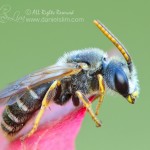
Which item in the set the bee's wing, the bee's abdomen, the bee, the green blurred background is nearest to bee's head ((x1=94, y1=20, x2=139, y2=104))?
the bee

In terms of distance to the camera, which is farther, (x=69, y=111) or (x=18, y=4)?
(x=18, y=4)

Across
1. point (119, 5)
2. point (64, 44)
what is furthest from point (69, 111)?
point (119, 5)

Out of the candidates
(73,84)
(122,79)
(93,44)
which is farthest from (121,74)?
(93,44)

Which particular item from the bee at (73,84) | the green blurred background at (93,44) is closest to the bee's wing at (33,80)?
the bee at (73,84)

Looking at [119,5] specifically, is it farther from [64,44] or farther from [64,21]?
[64,44]

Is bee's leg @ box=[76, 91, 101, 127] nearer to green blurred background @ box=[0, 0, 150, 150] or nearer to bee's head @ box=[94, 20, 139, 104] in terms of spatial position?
bee's head @ box=[94, 20, 139, 104]

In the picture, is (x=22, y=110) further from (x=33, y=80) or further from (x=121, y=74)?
(x=121, y=74)
